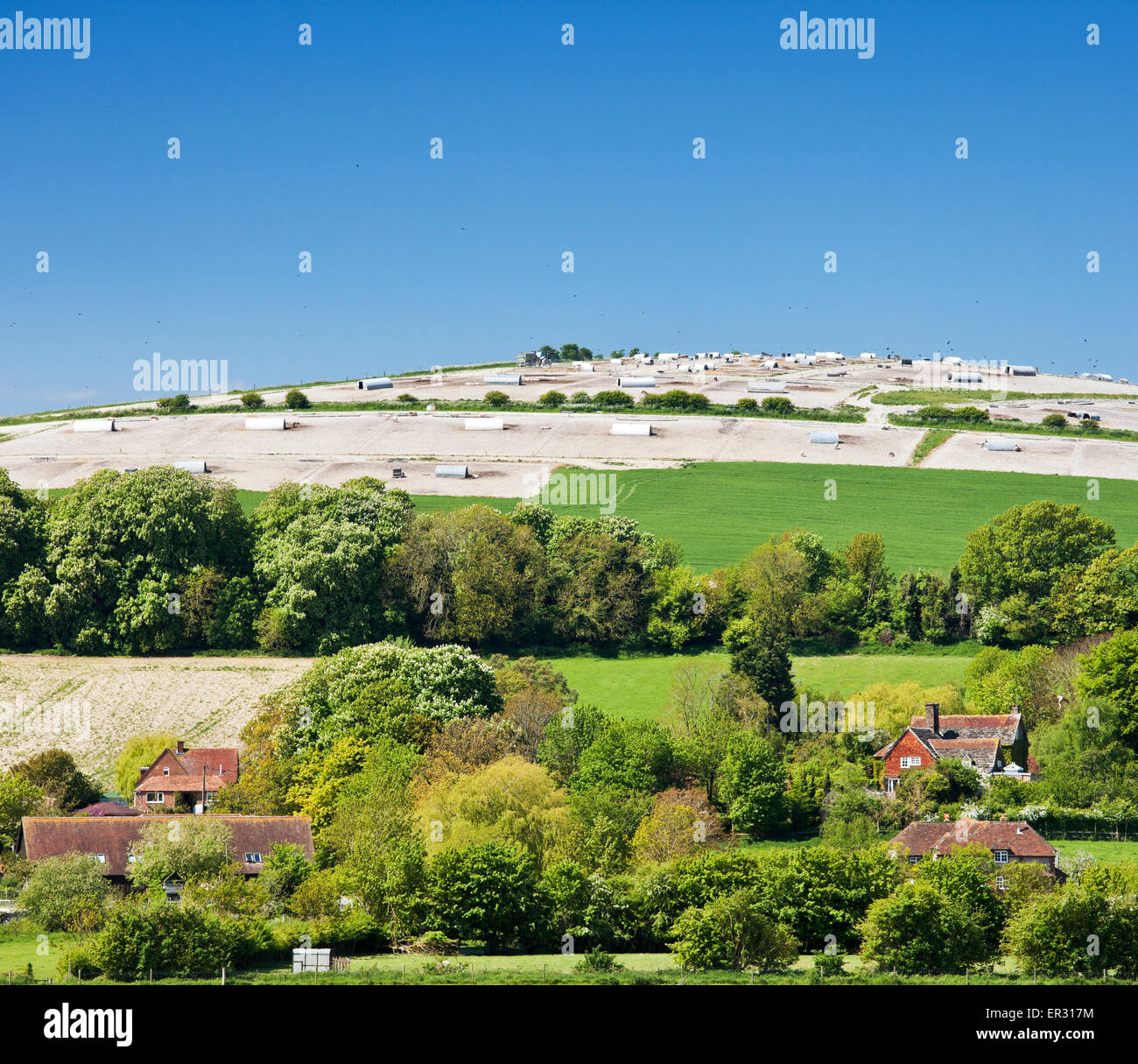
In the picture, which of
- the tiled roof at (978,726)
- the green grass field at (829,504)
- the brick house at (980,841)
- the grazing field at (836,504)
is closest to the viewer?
the brick house at (980,841)

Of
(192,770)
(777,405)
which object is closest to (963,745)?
(192,770)

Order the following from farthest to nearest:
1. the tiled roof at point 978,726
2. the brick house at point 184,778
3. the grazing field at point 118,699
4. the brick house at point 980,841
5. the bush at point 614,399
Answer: the bush at point 614,399
the grazing field at point 118,699
the tiled roof at point 978,726
the brick house at point 184,778
the brick house at point 980,841

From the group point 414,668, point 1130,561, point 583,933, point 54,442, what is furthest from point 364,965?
point 54,442

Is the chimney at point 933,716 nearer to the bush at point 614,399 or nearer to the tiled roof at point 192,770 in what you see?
A: the tiled roof at point 192,770

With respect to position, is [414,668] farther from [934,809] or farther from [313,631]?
[934,809]

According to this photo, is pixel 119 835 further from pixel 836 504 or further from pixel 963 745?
pixel 836 504

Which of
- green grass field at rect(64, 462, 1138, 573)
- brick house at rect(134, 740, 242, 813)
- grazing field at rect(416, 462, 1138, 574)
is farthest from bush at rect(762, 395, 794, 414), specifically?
brick house at rect(134, 740, 242, 813)

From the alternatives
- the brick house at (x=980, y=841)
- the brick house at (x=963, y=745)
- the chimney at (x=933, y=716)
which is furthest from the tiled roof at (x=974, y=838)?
the chimney at (x=933, y=716)

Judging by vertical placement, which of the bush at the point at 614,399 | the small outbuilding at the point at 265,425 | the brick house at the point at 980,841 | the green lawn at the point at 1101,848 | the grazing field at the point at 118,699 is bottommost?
the green lawn at the point at 1101,848
